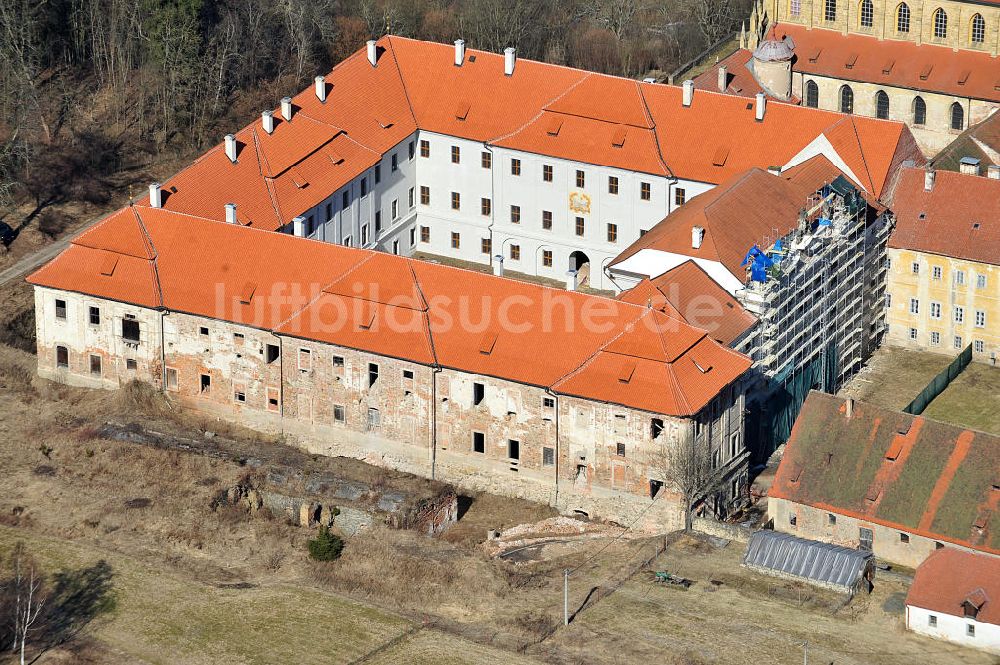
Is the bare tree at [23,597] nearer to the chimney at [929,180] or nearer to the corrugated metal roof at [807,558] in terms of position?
the corrugated metal roof at [807,558]

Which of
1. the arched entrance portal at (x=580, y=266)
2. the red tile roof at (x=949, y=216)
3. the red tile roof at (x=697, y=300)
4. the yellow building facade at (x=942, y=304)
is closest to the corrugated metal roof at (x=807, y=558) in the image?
the red tile roof at (x=697, y=300)

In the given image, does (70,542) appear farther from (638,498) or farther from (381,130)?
(381,130)

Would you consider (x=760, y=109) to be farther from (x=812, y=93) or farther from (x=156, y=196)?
(x=156, y=196)

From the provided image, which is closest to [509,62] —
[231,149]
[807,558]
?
[231,149]

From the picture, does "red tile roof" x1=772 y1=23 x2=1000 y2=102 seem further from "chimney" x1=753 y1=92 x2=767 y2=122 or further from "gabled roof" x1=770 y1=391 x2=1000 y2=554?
"gabled roof" x1=770 y1=391 x2=1000 y2=554

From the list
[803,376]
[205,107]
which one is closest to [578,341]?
[803,376]

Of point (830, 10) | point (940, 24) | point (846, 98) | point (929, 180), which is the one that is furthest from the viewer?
point (830, 10)
